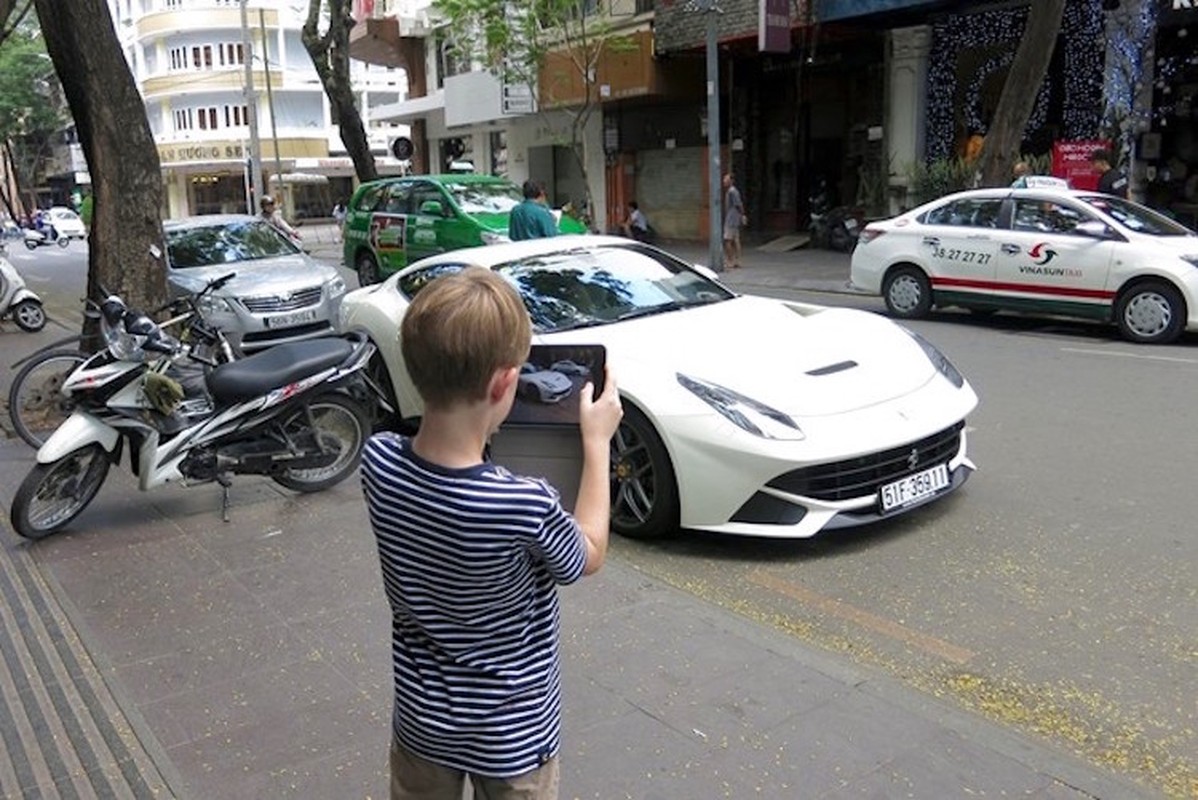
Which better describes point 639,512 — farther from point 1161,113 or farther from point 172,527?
point 1161,113

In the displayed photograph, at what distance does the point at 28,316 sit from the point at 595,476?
1498 cm

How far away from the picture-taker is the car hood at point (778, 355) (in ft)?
16.4

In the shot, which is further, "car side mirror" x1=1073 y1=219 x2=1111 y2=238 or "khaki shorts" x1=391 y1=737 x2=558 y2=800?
"car side mirror" x1=1073 y1=219 x2=1111 y2=238

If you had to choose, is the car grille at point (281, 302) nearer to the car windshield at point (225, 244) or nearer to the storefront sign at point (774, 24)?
→ the car windshield at point (225, 244)

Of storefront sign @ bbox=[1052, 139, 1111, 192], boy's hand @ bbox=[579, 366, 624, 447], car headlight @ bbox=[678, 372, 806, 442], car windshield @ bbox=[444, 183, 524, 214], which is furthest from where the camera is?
storefront sign @ bbox=[1052, 139, 1111, 192]

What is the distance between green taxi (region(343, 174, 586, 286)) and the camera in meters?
15.0

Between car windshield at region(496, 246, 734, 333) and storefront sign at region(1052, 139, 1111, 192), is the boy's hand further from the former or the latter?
storefront sign at region(1052, 139, 1111, 192)

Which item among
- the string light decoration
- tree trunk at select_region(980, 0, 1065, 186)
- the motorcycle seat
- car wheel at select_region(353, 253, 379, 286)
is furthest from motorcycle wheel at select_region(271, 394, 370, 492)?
the string light decoration

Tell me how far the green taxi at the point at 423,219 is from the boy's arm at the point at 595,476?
12213 millimetres

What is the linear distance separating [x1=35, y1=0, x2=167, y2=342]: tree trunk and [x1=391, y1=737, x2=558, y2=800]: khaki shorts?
7.08m

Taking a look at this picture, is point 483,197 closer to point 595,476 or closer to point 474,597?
point 595,476

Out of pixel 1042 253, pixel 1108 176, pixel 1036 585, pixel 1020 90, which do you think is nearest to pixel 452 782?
pixel 1036 585

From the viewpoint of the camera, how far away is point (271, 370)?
5.83 meters

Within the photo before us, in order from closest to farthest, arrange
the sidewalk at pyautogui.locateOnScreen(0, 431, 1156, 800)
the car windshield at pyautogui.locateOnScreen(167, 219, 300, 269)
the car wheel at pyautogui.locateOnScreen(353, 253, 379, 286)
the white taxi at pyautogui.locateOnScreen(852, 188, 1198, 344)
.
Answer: the sidewalk at pyautogui.locateOnScreen(0, 431, 1156, 800) < the white taxi at pyautogui.locateOnScreen(852, 188, 1198, 344) < the car windshield at pyautogui.locateOnScreen(167, 219, 300, 269) < the car wheel at pyautogui.locateOnScreen(353, 253, 379, 286)
